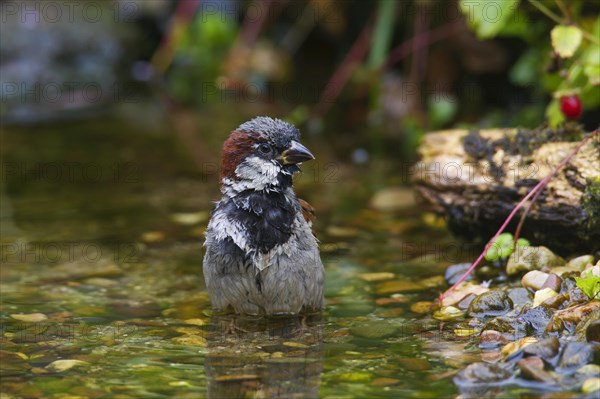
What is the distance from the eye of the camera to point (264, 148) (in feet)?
15.7

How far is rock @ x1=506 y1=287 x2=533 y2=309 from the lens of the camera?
178 inches

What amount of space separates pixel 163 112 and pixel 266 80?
4.66 feet

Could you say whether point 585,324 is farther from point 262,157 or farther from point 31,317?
point 31,317

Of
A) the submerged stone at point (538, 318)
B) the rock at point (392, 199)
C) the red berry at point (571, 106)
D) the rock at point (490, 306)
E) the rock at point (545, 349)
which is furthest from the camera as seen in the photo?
the rock at point (392, 199)

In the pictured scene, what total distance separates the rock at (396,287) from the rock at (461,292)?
0.93 feet

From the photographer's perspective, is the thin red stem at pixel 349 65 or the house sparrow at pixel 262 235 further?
the thin red stem at pixel 349 65

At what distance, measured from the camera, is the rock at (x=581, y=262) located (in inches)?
187

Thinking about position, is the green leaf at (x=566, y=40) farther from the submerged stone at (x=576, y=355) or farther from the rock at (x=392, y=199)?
the submerged stone at (x=576, y=355)

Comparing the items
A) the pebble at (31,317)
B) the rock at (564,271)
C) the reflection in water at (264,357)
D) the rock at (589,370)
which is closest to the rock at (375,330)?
the reflection in water at (264,357)

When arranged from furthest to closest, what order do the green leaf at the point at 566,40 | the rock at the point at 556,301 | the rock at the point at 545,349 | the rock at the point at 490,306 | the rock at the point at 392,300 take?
the green leaf at the point at 566,40 → the rock at the point at 392,300 → the rock at the point at 490,306 → the rock at the point at 556,301 → the rock at the point at 545,349

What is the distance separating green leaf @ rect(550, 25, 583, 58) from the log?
0.45 m

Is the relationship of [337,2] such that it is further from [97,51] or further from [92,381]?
[92,381]

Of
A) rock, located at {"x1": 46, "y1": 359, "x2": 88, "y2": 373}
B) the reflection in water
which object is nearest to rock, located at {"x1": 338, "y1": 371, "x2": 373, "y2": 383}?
the reflection in water

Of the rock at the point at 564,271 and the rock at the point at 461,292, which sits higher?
the rock at the point at 564,271
